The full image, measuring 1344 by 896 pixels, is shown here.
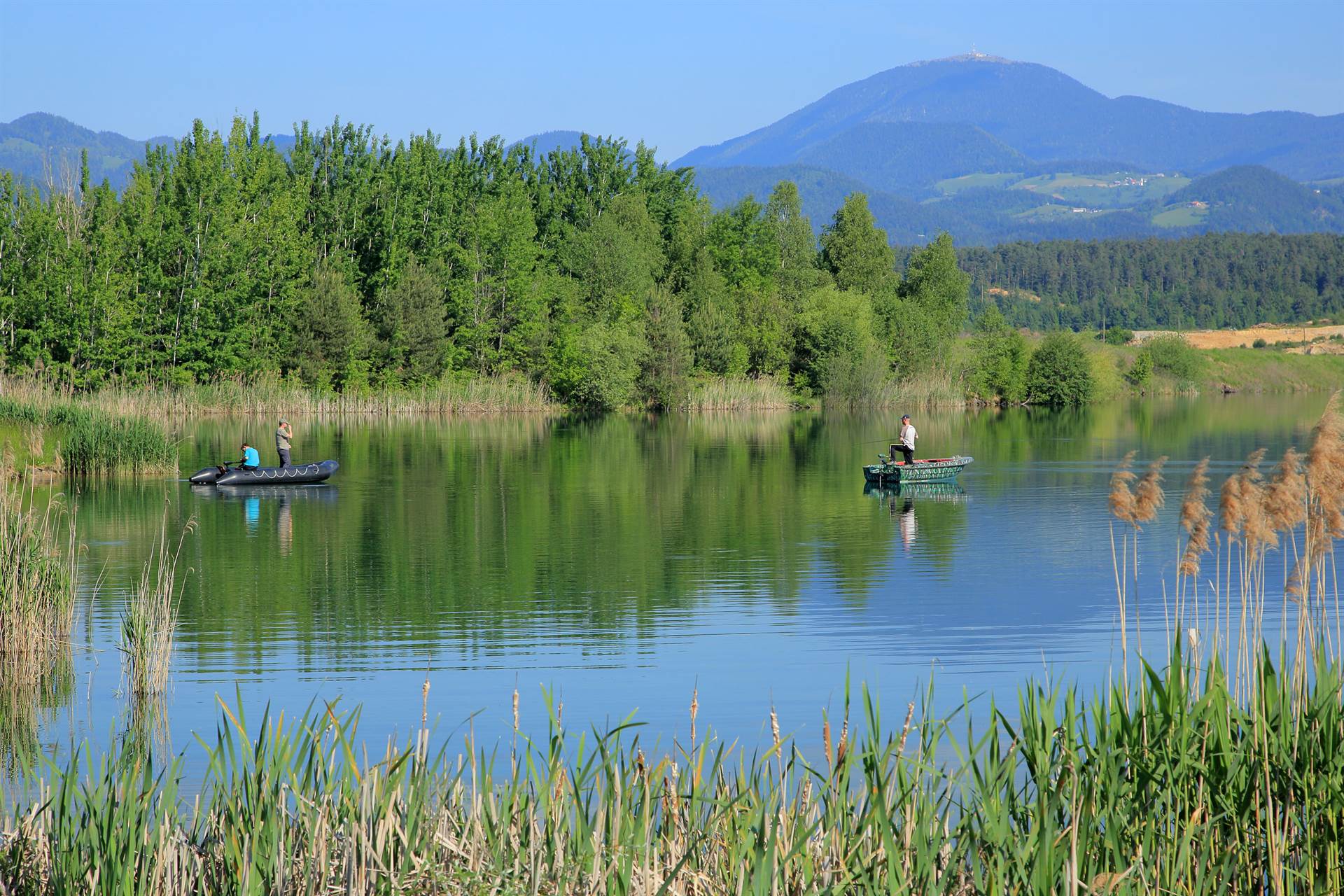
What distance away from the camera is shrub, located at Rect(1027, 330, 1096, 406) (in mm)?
82875

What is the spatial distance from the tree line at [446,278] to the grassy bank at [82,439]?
18177mm

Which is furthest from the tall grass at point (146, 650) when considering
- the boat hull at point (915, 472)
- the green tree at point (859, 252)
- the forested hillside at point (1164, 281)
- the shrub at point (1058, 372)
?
the forested hillside at point (1164, 281)

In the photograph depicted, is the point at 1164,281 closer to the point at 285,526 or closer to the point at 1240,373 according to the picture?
the point at 1240,373

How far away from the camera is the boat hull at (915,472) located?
30562 millimetres

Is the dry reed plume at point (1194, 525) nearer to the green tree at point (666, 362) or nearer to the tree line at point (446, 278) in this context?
the tree line at point (446, 278)

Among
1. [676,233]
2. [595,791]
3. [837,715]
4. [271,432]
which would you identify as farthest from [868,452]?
[676,233]

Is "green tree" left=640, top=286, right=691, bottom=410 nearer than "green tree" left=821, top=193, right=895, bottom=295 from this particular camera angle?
Yes

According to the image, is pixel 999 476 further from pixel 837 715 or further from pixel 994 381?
pixel 994 381

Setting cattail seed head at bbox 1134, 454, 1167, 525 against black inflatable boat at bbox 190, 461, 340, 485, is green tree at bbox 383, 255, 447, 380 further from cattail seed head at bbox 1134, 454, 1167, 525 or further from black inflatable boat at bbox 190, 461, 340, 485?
cattail seed head at bbox 1134, 454, 1167, 525

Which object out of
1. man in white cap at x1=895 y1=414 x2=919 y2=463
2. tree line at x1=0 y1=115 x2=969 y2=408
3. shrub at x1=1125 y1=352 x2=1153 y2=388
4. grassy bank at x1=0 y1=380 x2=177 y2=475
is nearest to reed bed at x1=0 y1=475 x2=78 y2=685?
grassy bank at x1=0 y1=380 x2=177 y2=475

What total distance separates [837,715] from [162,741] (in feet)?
15.8

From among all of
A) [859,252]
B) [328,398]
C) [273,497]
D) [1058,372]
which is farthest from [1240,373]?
[273,497]

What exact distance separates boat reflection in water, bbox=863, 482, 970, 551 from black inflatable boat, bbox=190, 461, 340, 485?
11.2 meters

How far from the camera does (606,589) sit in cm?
1770
